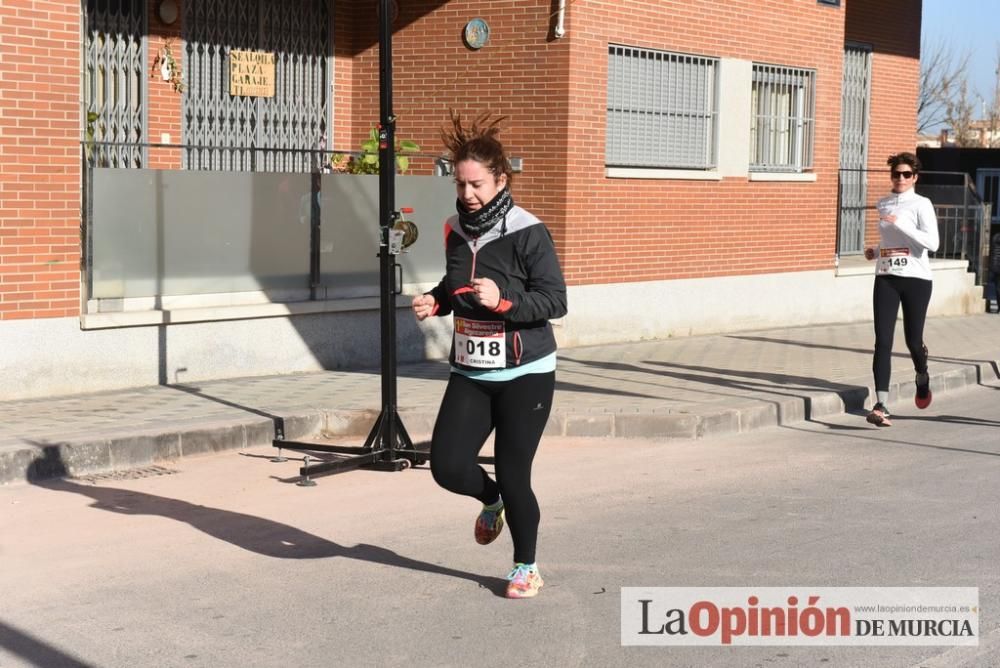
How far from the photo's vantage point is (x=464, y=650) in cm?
546

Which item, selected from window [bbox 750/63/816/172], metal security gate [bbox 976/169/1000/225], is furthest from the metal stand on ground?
metal security gate [bbox 976/169/1000/225]

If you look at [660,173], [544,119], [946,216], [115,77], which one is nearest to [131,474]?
[115,77]

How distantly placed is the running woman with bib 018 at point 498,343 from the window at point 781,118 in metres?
11.7

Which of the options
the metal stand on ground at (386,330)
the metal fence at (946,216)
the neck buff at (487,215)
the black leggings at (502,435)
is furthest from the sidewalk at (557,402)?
the metal fence at (946,216)

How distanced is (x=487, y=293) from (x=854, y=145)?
54.8 ft

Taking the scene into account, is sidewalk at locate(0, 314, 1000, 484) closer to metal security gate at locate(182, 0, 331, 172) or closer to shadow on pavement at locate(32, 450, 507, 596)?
shadow on pavement at locate(32, 450, 507, 596)

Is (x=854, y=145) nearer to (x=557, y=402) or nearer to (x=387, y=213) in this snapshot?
(x=557, y=402)

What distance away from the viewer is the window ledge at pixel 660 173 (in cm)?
1506

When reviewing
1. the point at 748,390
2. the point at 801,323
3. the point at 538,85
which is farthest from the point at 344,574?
the point at 801,323

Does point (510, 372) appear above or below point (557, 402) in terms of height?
above

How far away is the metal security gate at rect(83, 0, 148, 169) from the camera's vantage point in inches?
501

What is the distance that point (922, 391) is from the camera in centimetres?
1168

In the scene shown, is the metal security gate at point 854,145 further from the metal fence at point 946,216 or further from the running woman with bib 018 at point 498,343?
the running woman with bib 018 at point 498,343

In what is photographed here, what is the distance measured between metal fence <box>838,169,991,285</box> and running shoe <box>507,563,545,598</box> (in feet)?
49.4
